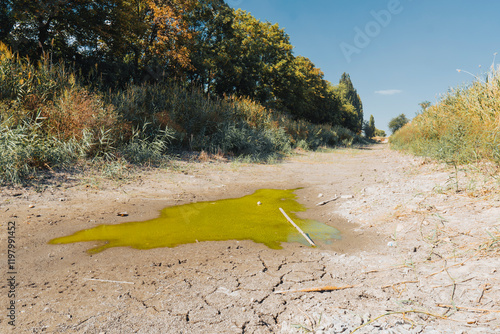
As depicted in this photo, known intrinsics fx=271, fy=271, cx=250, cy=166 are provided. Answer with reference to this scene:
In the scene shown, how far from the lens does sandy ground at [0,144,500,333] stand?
149cm

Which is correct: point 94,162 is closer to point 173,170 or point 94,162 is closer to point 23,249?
point 173,170

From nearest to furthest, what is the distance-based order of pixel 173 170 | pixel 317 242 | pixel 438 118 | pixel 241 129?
pixel 317 242 → pixel 173 170 → pixel 438 118 → pixel 241 129

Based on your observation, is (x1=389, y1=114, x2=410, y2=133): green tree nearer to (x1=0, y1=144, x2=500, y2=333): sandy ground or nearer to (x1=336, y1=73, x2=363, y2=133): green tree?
(x1=336, y1=73, x2=363, y2=133): green tree

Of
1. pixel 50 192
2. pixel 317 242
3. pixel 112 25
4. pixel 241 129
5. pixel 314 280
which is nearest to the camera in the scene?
pixel 314 280

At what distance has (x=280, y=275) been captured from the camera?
2066mm

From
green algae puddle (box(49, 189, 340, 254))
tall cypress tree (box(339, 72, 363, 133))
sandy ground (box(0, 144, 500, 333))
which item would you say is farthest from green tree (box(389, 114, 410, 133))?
green algae puddle (box(49, 189, 340, 254))

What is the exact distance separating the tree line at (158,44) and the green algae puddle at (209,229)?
6.24 metres

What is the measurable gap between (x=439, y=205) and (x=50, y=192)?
5.12 m

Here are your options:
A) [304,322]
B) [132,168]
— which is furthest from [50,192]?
[304,322]

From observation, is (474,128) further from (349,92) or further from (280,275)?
(349,92)

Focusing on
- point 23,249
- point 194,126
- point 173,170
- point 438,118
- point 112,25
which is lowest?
point 23,249

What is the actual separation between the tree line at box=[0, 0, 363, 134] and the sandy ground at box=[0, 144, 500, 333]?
685cm

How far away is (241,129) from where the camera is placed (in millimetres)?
10047

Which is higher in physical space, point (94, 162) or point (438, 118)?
point (438, 118)
